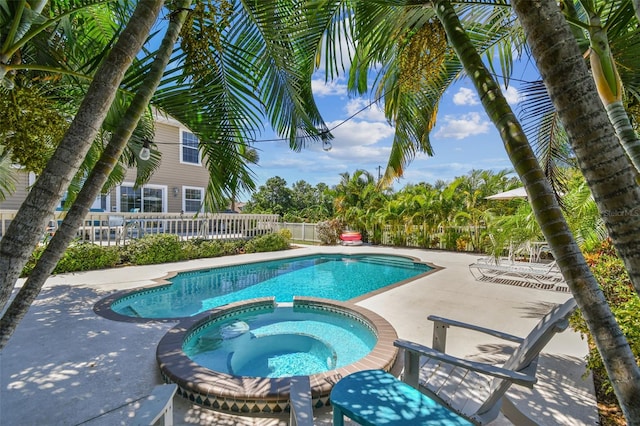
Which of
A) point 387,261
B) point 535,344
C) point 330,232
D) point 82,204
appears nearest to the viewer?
point 82,204

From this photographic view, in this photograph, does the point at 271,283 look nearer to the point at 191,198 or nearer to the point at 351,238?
the point at 351,238

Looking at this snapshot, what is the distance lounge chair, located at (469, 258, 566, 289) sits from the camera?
8211 mm

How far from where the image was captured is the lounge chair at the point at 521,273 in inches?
323

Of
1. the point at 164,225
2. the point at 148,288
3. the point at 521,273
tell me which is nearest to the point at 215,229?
the point at 164,225

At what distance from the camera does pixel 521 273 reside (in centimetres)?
874

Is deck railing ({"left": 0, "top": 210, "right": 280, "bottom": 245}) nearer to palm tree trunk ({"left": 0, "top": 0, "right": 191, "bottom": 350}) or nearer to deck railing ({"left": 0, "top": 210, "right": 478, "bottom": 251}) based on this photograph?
deck railing ({"left": 0, "top": 210, "right": 478, "bottom": 251})

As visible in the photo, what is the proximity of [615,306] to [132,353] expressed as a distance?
5596mm

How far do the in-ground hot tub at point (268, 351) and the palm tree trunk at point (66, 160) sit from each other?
2405 mm

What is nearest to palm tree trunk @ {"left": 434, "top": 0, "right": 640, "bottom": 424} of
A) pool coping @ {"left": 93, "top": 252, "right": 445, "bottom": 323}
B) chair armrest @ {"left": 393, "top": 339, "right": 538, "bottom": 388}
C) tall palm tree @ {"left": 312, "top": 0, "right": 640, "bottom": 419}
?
tall palm tree @ {"left": 312, "top": 0, "right": 640, "bottom": 419}

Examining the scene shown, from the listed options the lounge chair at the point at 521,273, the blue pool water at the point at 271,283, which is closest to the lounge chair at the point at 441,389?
the blue pool water at the point at 271,283

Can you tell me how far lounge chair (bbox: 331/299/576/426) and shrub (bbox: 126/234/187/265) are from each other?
416 inches

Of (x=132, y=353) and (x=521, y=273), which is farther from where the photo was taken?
(x=521, y=273)

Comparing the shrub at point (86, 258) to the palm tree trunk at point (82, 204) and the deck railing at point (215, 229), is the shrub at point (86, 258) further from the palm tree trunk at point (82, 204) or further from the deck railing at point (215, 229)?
the palm tree trunk at point (82, 204)

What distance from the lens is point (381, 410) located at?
6.55ft
